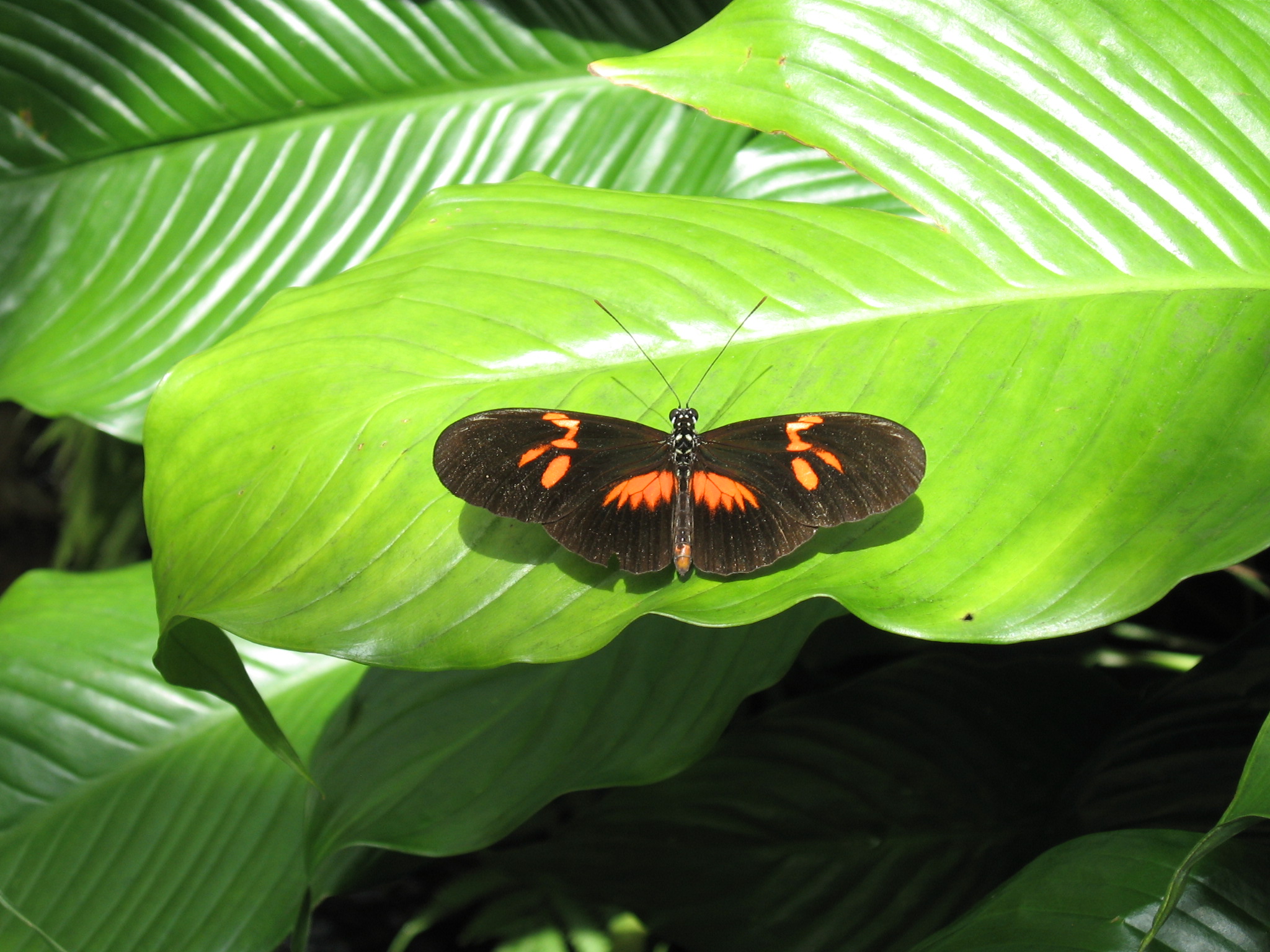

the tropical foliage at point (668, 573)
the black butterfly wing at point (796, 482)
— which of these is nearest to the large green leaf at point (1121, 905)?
the tropical foliage at point (668, 573)

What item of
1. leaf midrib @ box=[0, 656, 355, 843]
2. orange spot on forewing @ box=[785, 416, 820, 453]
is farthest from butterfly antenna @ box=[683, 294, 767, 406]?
leaf midrib @ box=[0, 656, 355, 843]

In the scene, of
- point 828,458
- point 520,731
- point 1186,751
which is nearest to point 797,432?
point 828,458

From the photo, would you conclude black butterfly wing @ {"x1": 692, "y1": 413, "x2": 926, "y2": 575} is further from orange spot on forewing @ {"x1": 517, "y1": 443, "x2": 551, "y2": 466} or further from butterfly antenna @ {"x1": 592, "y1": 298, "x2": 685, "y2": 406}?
orange spot on forewing @ {"x1": 517, "y1": 443, "x2": 551, "y2": 466}

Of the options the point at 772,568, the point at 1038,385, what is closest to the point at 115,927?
the point at 772,568

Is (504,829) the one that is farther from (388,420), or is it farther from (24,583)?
(24,583)

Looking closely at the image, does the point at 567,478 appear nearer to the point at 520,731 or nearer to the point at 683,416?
the point at 683,416
